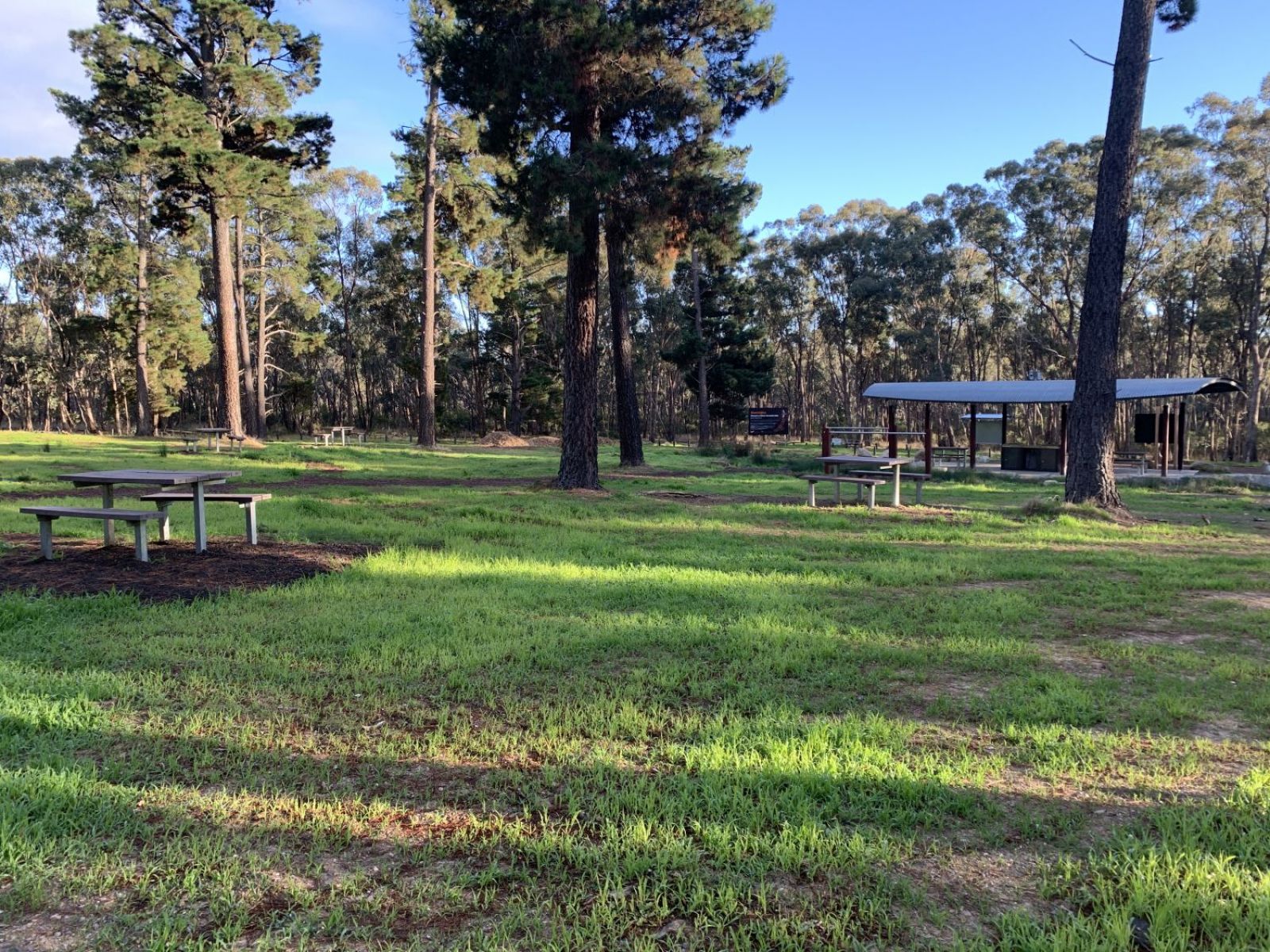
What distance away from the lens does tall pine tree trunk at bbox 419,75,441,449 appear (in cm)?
2542

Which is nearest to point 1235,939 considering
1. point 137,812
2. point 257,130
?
point 137,812

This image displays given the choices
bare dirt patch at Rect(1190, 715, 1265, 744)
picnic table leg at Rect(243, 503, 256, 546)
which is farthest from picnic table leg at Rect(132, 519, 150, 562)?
bare dirt patch at Rect(1190, 715, 1265, 744)

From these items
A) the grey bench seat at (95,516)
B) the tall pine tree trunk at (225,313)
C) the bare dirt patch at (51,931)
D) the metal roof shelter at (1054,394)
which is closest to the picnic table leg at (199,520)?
the grey bench seat at (95,516)

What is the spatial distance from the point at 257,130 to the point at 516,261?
56.8 feet

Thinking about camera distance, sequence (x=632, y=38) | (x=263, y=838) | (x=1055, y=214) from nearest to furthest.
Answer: (x=263, y=838) < (x=632, y=38) < (x=1055, y=214)

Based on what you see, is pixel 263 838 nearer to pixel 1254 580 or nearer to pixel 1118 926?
pixel 1118 926

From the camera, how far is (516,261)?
3688 cm

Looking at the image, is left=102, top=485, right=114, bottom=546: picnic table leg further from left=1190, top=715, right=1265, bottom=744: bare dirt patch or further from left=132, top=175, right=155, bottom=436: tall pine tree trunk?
left=132, top=175, right=155, bottom=436: tall pine tree trunk

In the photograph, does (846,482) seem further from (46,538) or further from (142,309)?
(142,309)

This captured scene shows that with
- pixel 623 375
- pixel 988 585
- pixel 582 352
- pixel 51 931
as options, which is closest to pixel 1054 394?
pixel 623 375

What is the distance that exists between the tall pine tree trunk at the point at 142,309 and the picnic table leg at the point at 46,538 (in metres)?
30.9

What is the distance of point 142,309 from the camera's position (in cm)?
3300

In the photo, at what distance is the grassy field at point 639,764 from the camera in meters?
1.98

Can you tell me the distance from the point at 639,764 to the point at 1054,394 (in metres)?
21.6
